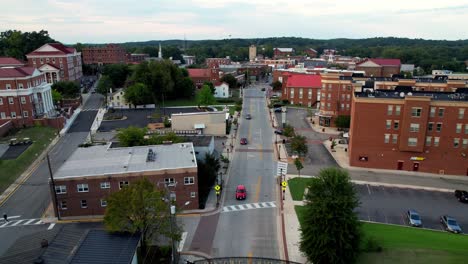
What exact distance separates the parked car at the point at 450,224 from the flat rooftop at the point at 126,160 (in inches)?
948

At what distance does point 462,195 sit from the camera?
130ft

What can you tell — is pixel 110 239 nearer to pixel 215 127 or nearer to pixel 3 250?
pixel 3 250

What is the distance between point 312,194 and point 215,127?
139ft

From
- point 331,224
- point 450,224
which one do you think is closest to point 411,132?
point 450,224

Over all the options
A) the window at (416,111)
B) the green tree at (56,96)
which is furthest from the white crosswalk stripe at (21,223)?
the green tree at (56,96)

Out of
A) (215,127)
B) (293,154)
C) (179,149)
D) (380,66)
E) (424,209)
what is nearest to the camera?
(424,209)

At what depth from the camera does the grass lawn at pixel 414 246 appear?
26.8m

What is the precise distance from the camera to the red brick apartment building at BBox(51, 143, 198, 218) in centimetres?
3466

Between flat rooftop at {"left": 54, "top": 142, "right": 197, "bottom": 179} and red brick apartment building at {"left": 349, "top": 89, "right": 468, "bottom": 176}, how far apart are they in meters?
24.7

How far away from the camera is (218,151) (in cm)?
5719

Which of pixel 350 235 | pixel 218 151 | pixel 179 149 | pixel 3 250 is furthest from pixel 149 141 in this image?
pixel 350 235

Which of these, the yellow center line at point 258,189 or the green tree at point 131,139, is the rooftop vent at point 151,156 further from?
the yellow center line at point 258,189

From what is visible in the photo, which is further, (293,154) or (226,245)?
(293,154)

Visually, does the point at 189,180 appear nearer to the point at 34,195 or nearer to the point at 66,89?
the point at 34,195
